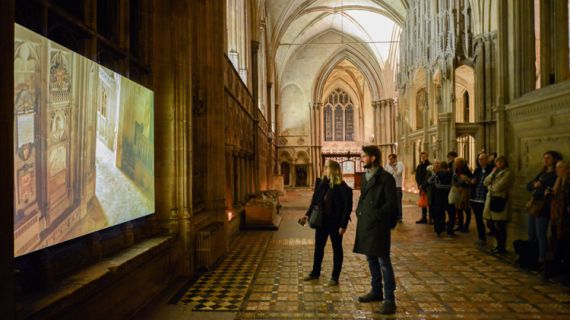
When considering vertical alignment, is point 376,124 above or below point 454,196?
above

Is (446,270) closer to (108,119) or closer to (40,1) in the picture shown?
(108,119)

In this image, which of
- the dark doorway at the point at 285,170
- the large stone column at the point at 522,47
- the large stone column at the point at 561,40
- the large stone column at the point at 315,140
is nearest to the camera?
the large stone column at the point at 561,40

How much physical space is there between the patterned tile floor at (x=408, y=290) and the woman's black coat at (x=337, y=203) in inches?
30.5

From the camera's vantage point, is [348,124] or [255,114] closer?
[255,114]

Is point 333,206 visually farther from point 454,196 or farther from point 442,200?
point 442,200

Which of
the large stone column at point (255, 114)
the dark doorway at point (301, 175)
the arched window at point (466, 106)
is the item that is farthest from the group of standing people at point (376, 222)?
the dark doorway at point (301, 175)

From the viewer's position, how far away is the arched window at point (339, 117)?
39469 millimetres

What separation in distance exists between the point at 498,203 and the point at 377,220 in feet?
11.1

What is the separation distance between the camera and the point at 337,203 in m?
5.16

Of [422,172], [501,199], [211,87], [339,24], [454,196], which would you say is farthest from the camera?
[339,24]

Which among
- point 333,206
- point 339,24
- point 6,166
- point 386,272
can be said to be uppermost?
point 339,24

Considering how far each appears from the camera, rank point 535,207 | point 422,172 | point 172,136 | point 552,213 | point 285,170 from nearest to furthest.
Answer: point 552,213, point 535,207, point 172,136, point 422,172, point 285,170

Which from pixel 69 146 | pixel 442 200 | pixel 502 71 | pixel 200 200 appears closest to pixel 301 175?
pixel 442 200

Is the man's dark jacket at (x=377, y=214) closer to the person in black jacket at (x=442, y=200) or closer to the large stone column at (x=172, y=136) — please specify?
the large stone column at (x=172, y=136)
